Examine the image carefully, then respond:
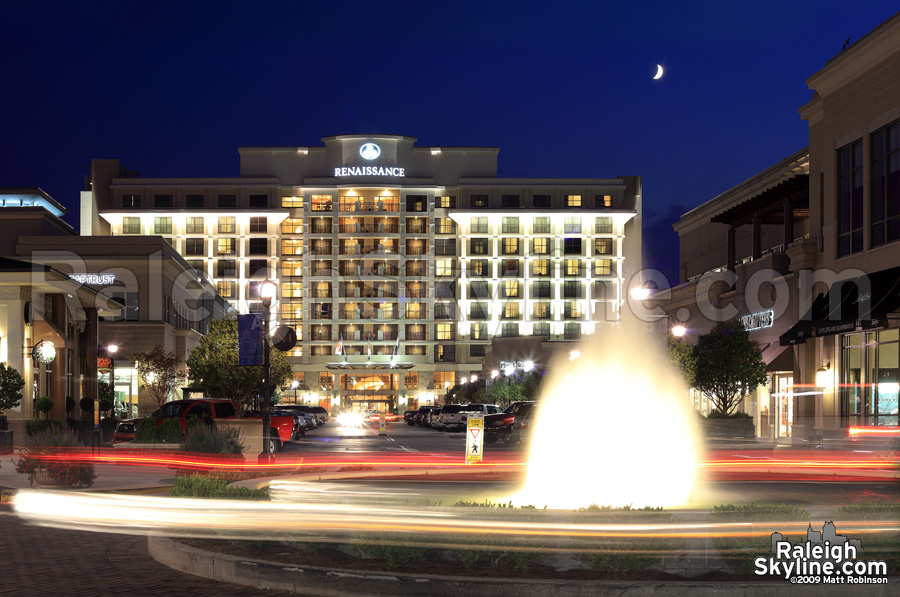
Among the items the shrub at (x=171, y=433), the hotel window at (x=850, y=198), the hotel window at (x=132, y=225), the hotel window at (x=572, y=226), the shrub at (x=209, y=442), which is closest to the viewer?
the shrub at (x=209, y=442)

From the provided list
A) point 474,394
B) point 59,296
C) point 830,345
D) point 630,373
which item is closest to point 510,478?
point 630,373

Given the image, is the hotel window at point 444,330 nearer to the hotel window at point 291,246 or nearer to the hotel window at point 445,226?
the hotel window at point 445,226

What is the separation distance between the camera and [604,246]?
141 meters

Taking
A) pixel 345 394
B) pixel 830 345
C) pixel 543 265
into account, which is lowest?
pixel 345 394

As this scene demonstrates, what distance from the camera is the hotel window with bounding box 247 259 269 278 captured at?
137625 millimetres

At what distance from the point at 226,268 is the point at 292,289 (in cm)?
910

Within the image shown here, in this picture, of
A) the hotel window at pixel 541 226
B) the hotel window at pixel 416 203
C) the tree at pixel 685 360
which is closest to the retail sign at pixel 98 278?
the tree at pixel 685 360

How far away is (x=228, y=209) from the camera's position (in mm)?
135875

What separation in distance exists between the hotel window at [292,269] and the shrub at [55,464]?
121306 millimetres

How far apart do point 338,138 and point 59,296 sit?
99512mm

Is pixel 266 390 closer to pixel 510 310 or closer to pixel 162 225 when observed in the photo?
pixel 510 310

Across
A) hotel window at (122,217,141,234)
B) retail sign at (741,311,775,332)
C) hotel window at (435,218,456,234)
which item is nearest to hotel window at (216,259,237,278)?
hotel window at (122,217,141,234)

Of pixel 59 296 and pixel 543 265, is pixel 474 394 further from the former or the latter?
pixel 59 296

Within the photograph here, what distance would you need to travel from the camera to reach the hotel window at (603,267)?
141 metres
